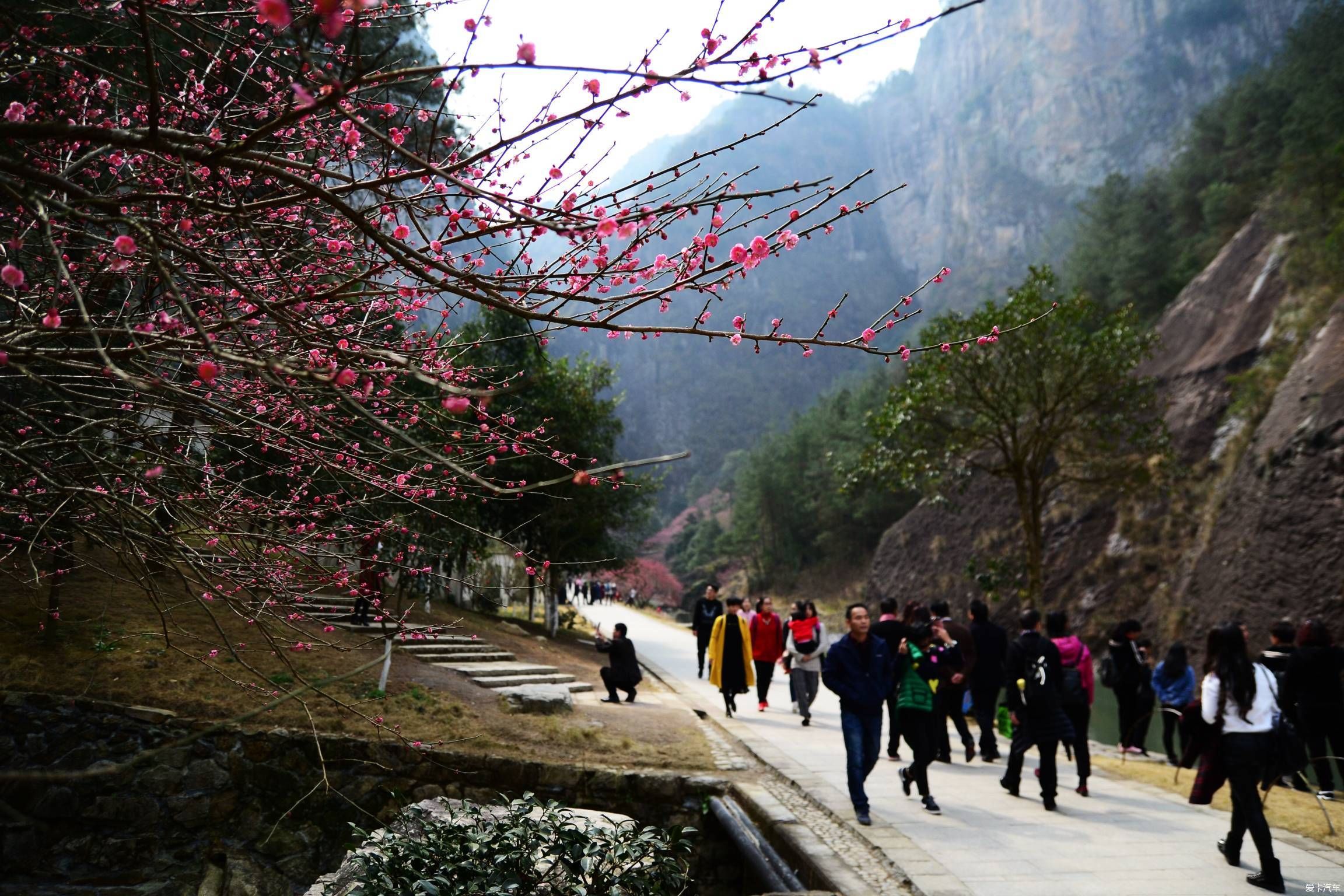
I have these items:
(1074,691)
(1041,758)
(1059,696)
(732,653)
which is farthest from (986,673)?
(732,653)

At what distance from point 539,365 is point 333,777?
12.6 m

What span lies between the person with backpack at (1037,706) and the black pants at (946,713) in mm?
1025

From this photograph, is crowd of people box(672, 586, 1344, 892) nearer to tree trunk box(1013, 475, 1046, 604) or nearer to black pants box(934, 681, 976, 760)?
black pants box(934, 681, 976, 760)

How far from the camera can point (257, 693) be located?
9.03m

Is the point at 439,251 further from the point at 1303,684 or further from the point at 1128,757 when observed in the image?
the point at 1128,757

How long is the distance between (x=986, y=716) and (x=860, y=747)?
3470mm

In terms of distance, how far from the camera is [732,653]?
11.7 metres

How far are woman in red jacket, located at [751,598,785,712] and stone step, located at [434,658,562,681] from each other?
341cm

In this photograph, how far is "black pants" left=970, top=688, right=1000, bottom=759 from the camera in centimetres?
907

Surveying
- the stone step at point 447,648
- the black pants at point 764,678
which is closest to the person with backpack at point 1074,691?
the black pants at point 764,678

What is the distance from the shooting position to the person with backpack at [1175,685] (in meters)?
9.15

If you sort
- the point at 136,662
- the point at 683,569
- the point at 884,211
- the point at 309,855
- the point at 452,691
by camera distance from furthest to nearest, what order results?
the point at 884,211 → the point at 683,569 → the point at 452,691 → the point at 136,662 → the point at 309,855

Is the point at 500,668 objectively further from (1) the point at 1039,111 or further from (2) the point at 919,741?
(1) the point at 1039,111

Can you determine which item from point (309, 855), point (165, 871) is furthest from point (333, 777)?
point (165, 871)
